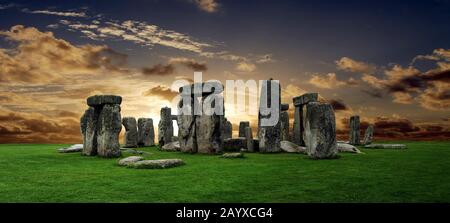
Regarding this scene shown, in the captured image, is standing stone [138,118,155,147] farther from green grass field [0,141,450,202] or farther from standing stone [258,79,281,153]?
green grass field [0,141,450,202]

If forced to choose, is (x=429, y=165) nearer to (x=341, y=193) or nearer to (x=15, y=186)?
(x=341, y=193)

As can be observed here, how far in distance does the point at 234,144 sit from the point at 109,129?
23.0ft

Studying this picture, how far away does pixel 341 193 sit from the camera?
23.0 feet

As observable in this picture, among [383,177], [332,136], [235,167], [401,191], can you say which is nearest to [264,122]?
[332,136]

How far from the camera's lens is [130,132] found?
23.2 metres

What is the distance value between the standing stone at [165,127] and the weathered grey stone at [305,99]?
7697 mm

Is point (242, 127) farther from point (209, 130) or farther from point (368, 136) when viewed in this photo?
point (209, 130)

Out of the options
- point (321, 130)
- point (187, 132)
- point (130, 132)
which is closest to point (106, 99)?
point (187, 132)

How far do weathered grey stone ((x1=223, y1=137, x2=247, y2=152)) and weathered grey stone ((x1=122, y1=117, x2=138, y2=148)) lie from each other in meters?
6.45

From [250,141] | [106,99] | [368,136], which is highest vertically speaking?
[106,99]

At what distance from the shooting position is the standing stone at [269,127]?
689 inches

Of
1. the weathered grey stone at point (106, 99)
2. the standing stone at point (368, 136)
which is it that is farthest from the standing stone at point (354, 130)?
the weathered grey stone at point (106, 99)

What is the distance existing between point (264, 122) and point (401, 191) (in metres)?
10.7

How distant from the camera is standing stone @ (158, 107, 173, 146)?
22.5 metres
